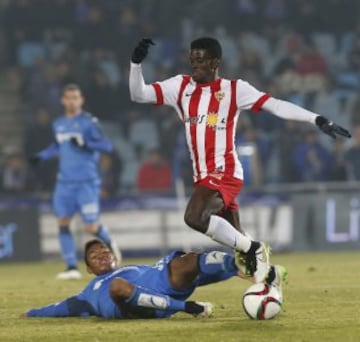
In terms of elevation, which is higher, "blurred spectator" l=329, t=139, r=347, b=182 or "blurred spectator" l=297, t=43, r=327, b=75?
"blurred spectator" l=297, t=43, r=327, b=75

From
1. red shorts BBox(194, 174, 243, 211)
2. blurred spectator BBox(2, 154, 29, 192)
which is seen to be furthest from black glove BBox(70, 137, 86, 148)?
red shorts BBox(194, 174, 243, 211)

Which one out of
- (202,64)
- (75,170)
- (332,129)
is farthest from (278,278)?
(75,170)

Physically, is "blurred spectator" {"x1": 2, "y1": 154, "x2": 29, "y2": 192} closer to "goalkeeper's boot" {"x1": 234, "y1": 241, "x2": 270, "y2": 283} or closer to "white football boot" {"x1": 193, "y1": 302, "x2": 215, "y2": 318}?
"goalkeeper's boot" {"x1": 234, "y1": 241, "x2": 270, "y2": 283}

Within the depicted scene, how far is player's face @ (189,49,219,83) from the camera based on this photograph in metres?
9.46

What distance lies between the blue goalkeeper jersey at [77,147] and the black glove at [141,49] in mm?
5652

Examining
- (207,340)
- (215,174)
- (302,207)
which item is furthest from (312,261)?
(207,340)

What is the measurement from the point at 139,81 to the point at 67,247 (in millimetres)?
6215

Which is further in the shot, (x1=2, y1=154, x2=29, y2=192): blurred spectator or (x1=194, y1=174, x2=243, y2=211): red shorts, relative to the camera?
(x1=2, y1=154, x2=29, y2=192): blurred spectator

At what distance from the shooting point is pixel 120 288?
8.52m

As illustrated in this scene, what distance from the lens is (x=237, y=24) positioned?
2394 centimetres

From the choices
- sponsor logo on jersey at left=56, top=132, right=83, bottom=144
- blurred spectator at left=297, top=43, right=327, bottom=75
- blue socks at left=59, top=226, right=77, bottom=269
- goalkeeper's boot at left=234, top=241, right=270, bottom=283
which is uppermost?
blurred spectator at left=297, top=43, right=327, bottom=75

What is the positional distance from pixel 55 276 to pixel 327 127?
7.10 m

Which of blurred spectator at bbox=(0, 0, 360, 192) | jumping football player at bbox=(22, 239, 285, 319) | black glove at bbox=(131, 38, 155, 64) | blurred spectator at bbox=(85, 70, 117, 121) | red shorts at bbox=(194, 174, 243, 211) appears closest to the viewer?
jumping football player at bbox=(22, 239, 285, 319)

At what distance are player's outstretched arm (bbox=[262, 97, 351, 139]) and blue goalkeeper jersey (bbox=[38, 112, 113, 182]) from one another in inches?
234
